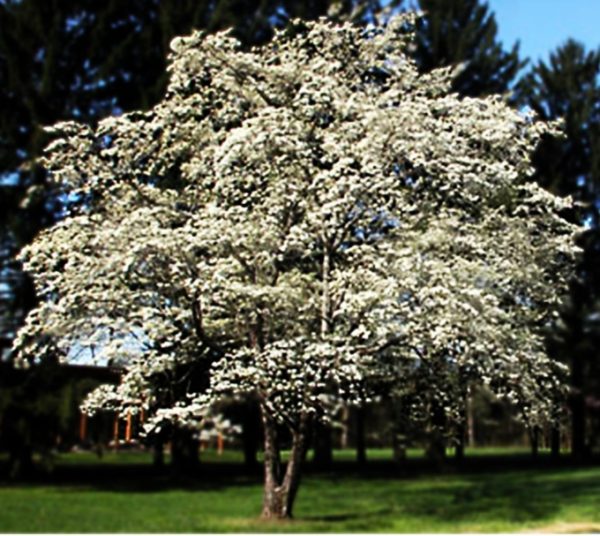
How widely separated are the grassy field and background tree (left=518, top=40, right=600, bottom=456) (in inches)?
126

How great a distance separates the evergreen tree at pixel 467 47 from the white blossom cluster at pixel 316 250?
10397 mm

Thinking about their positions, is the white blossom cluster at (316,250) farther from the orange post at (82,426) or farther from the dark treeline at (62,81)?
the orange post at (82,426)

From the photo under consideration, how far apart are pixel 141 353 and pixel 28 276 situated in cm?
639

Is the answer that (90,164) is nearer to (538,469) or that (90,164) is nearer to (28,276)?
(28,276)

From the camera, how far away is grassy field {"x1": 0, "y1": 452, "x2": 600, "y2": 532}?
13805 millimetres

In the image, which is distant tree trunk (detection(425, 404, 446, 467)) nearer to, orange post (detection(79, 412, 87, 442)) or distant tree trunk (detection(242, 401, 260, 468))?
distant tree trunk (detection(242, 401, 260, 468))

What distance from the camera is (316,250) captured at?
42.5 feet

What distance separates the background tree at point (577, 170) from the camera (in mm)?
22344

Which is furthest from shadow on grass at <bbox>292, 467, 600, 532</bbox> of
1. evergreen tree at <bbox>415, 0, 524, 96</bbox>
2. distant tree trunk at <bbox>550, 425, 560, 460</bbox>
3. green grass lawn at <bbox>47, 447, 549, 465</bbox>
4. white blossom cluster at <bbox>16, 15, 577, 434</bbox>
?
evergreen tree at <bbox>415, 0, 524, 96</bbox>

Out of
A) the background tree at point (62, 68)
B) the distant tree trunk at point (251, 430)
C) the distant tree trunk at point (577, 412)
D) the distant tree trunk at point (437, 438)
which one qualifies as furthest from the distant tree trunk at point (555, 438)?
the background tree at point (62, 68)

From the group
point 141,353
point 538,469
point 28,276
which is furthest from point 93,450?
point 538,469

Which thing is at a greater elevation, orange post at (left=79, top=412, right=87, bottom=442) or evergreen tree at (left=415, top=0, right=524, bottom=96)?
evergreen tree at (left=415, top=0, right=524, bottom=96)

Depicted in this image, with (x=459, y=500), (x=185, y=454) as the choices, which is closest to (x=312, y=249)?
(x=459, y=500)

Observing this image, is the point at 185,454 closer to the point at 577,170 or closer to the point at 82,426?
the point at 82,426
